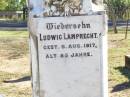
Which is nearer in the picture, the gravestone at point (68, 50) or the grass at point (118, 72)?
the gravestone at point (68, 50)

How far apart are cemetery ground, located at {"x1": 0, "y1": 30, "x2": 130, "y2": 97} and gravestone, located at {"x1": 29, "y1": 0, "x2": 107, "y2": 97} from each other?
4.56 metres

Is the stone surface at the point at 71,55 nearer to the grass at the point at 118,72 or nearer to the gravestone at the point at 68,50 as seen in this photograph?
the gravestone at the point at 68,50

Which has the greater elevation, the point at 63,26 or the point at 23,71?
the point at 63,26

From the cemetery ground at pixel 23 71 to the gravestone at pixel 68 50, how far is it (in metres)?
4.56

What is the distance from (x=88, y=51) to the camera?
381cm

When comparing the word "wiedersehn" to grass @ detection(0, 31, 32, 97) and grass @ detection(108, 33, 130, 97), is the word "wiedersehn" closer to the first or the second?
grass @ detection(108, 33, 130, 97)

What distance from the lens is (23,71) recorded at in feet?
37.8

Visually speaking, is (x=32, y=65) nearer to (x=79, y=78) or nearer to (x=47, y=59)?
(x=47, y=59)

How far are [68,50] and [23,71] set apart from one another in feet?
25.6

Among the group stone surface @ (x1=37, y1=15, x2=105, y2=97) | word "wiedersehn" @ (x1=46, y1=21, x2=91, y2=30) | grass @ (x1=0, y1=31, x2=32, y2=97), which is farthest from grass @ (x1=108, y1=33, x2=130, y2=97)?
word "wiedersehn" @ (x1=46, y1=21, x2=91, y2=30)

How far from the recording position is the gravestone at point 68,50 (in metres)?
3.80

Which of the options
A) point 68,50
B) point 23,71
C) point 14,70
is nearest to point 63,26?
point 68,50

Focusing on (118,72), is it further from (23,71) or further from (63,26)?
(63,26)

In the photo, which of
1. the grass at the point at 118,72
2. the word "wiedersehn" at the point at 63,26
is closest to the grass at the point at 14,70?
the grass at the point at 118,72
